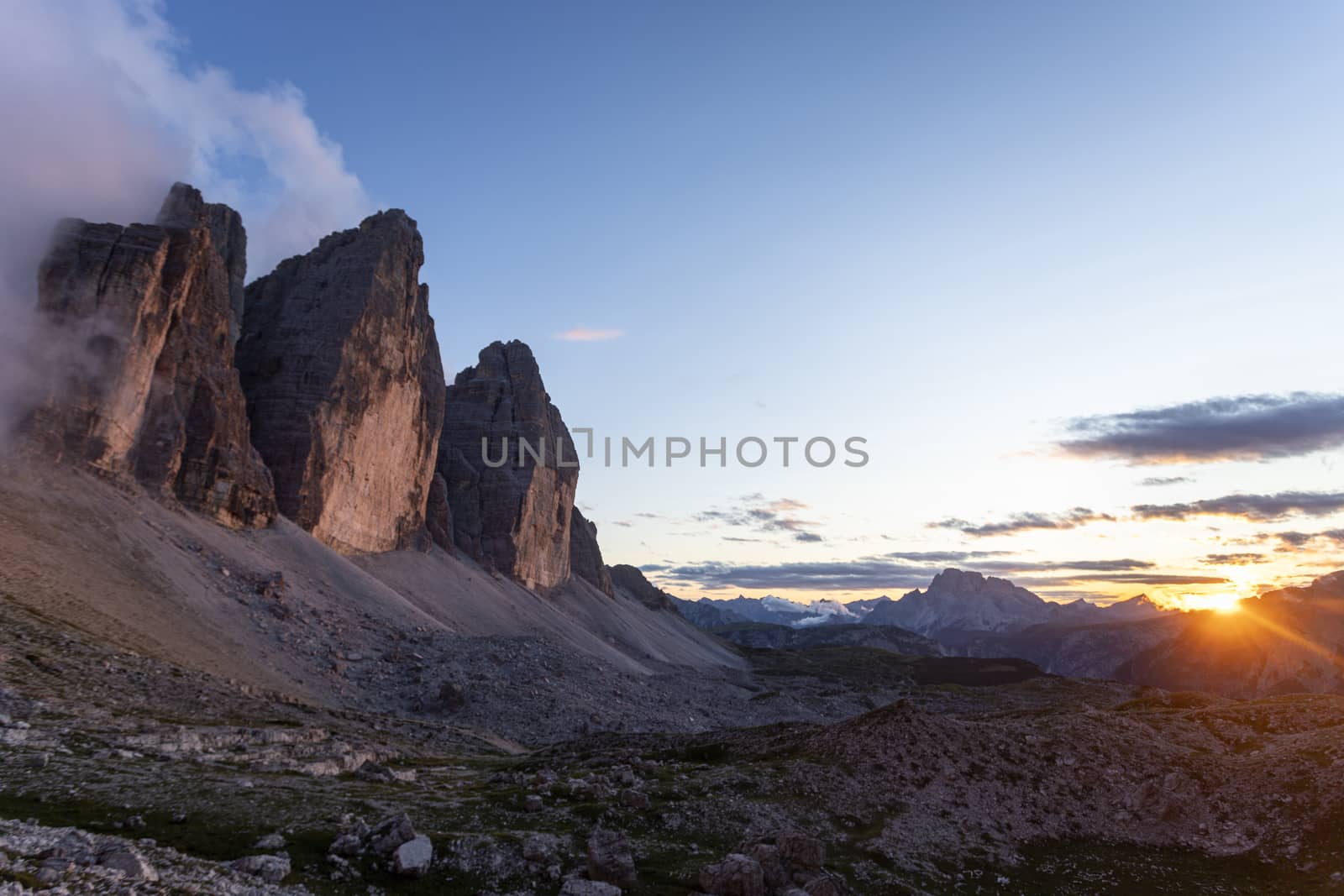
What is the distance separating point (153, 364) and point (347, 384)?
97.1 ft

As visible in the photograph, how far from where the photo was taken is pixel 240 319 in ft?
367

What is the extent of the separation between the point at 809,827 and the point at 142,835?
2142cm

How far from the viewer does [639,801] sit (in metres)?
29.8

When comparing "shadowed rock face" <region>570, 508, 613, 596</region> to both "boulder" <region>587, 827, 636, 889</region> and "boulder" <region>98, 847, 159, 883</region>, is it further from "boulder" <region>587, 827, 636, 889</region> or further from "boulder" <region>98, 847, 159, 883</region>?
"boulder" <region>98, 847, 159, 883</region>

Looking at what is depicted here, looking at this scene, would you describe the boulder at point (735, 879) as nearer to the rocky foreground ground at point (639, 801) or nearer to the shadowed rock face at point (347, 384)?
the rocky foreground ground at point (639, 801)

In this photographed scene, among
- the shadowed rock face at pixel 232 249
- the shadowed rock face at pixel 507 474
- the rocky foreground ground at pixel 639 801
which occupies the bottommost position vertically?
the rocky foreground ground at pixel 639 801

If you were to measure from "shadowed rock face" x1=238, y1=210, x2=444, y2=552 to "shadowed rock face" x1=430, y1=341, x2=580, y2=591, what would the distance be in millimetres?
20225

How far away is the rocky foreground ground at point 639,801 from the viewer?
21109 millimetres

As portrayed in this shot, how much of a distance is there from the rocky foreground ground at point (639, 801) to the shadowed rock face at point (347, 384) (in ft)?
192

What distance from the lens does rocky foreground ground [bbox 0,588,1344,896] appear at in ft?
69.3

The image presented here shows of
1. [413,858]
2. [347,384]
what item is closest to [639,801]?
[413,858]

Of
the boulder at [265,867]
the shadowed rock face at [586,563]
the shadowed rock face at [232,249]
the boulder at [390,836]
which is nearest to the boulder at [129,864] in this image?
the boulder at [265,867]

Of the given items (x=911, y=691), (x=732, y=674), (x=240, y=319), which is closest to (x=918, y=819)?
(x=240, y=319)

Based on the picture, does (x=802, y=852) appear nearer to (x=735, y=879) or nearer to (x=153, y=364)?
(x=735, y=879)
